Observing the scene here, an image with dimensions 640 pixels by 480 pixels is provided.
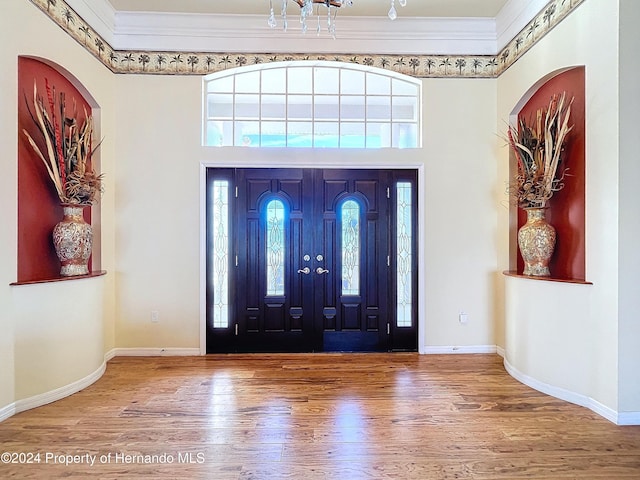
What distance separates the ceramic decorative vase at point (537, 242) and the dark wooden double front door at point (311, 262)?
120 cm

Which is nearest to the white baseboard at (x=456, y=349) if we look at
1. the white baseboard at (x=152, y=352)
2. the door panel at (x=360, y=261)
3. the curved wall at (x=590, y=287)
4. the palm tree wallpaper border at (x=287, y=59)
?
the door panel at (x=360, y=261)

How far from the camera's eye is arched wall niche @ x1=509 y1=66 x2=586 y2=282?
3082 millimetres

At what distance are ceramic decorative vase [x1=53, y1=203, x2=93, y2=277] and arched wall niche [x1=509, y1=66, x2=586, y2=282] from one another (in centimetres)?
408

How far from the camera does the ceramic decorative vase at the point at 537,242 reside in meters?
3.29

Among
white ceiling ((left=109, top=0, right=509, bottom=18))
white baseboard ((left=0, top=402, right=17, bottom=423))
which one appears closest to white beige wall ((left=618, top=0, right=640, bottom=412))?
white ceiling ((left=109, top=0, right=509, bottom=18))

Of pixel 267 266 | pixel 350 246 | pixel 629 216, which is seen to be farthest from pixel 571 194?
pixel 267 266

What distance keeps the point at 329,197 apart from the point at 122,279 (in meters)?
2.45

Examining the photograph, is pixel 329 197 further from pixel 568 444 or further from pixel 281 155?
pixel 568 444

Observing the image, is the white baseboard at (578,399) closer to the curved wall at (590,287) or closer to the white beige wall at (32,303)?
the curved wall at (590,287)

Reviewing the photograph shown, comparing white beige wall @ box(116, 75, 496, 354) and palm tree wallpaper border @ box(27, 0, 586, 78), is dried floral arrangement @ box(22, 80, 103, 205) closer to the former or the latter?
white beige wall @ box(116, 75, 496, 354)

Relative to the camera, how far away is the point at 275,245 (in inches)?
170

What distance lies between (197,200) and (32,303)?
1.80m

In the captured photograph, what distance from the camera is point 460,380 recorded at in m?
3.52

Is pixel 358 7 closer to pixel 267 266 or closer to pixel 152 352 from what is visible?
pixel 267 266
